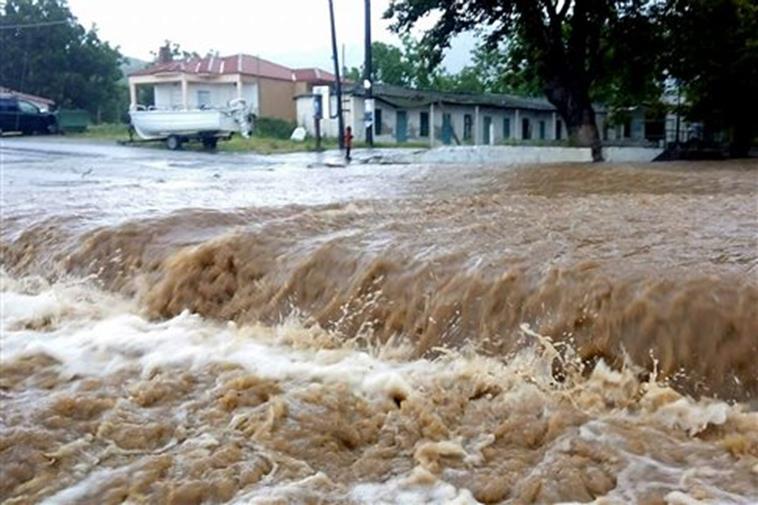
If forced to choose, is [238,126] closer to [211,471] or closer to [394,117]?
[394,117]

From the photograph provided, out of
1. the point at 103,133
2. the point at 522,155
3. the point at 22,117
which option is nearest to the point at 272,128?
the point at 103,133

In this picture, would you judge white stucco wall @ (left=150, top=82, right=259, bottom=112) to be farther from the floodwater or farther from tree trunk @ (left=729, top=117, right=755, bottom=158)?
the floodwater

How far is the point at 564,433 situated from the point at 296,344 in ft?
4.91

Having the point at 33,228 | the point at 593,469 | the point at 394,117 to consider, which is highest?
the point at 394,117

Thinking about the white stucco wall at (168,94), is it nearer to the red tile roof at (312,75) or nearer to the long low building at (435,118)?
the long low building at (435,118)

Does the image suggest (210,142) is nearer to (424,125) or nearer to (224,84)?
(224,84)

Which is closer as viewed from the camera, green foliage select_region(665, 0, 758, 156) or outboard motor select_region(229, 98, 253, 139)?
green foliage select_region(665, 0, 758, 156)

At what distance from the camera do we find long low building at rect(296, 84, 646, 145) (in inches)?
1230

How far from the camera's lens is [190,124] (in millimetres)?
24266

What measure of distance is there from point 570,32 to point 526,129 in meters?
17.7

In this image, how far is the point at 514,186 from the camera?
10.0 meters

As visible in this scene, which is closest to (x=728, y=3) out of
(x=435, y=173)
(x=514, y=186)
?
(x=435, y=173)

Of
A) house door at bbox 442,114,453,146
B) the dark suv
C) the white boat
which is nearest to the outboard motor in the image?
the white boat

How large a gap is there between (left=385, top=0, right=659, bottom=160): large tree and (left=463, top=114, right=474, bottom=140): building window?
1400 cm
